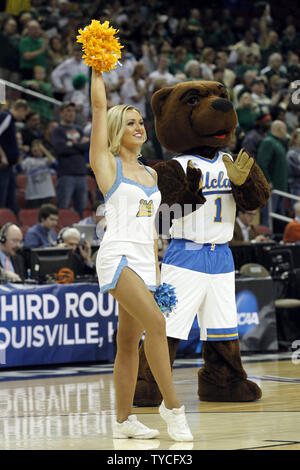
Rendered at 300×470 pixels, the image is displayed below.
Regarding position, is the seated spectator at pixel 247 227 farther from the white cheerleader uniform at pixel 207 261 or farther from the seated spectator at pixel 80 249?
the white cheerleader uniform at pixel 207 261

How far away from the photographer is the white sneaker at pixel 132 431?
552 cm

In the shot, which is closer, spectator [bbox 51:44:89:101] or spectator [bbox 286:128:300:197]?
spectator [bbox 286:128:300:197]

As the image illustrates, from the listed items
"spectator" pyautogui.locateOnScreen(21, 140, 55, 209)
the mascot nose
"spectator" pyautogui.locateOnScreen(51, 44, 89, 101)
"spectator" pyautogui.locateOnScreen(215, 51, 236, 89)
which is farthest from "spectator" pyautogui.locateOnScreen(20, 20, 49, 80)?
the mascot nose

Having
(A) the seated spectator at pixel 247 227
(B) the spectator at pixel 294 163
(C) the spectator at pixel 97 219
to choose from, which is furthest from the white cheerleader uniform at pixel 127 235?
(B) the spectator at pixel 294 163

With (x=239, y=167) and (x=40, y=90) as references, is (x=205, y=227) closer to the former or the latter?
(x=239, y=167)

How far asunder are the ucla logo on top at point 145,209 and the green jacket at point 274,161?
8.84 meters

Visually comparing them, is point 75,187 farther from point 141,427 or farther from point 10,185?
point 141,427

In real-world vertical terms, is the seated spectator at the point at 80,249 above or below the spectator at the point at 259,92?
below

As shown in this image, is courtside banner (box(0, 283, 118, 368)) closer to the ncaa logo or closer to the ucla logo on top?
the ncaa logo

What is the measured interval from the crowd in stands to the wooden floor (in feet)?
13.1

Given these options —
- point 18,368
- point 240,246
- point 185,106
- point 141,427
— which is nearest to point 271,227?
point 240,246

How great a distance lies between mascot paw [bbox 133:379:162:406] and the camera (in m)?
7.21

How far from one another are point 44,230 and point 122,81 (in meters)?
4.66

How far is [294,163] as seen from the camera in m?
15.3
